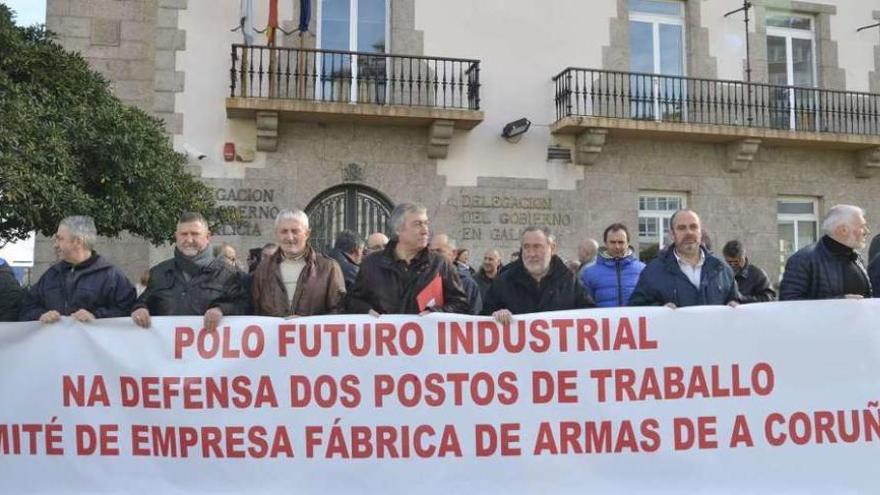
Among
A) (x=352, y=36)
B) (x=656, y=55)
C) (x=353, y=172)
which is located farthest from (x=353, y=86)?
(x=656, y=55)

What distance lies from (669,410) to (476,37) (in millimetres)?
9930

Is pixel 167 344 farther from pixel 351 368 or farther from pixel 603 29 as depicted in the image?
pixel 603 29

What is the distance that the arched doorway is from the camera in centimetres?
1270

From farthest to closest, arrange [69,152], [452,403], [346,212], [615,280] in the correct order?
[346,212] → [69,152] → [615,280] → [452,403]

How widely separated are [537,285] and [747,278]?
10.1ft

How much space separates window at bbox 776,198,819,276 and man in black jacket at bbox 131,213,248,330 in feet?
39.2

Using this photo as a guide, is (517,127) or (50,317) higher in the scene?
(517,127)

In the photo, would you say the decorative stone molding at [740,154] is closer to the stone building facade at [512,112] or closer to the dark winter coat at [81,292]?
the stone building facade at [512,112]

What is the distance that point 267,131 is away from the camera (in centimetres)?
1210

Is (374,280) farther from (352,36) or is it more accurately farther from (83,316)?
(352,36)

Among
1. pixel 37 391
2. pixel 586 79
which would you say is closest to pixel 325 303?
pixel 37 391

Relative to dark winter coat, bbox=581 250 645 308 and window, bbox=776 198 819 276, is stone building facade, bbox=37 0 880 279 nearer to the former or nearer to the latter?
window, bbox=776 198 819 276

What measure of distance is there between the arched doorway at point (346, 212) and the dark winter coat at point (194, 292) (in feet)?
25.9

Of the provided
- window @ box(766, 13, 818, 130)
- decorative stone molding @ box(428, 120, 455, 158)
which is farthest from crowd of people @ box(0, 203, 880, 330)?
window @ box(766, 13, 818, 130)
